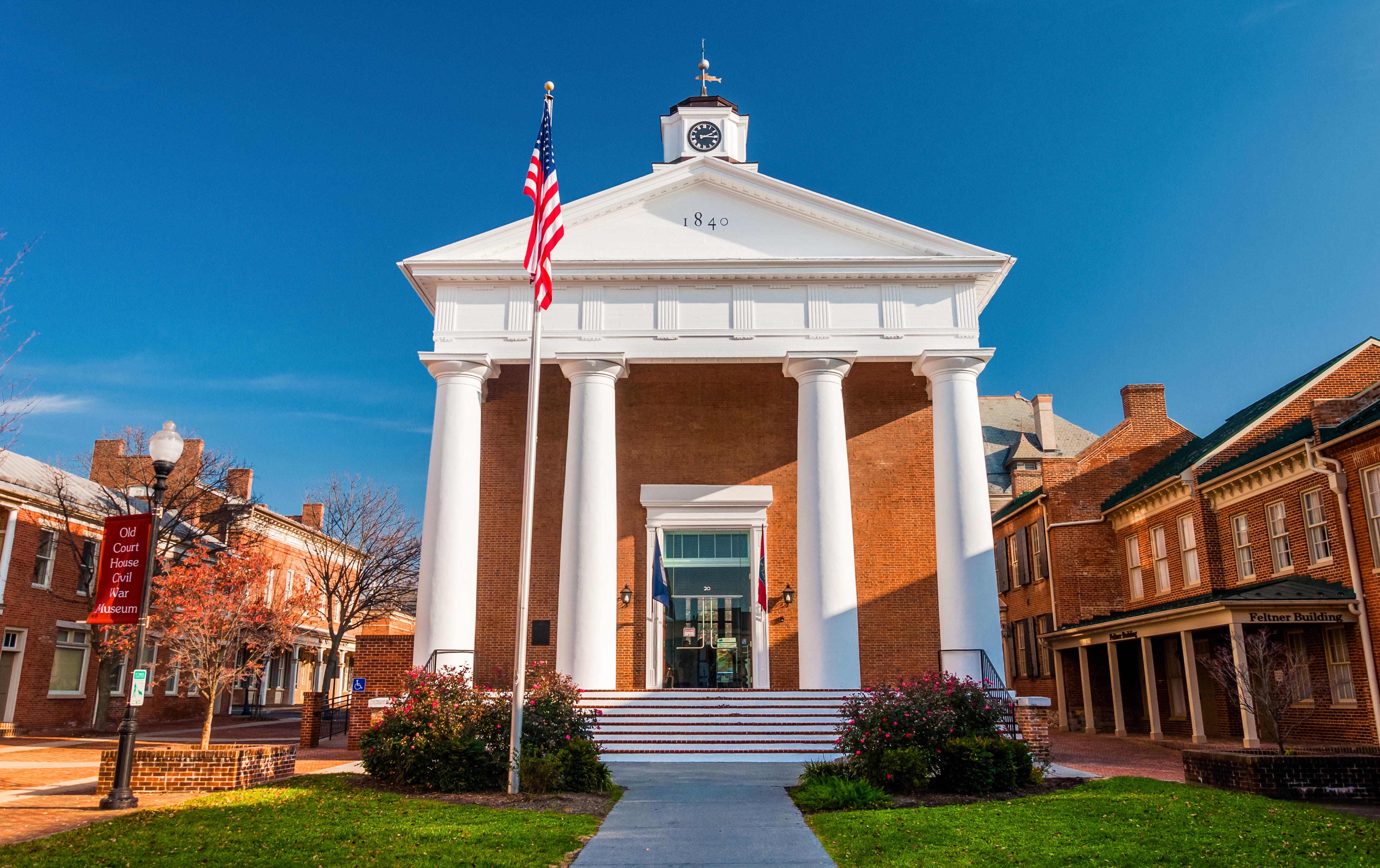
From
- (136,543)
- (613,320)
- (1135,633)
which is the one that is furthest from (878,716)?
(1135,633)

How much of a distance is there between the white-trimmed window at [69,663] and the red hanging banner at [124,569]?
68.4 ft

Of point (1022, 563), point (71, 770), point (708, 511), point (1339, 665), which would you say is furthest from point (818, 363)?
point (71, 770)

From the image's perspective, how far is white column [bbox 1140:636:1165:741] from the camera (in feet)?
81.6

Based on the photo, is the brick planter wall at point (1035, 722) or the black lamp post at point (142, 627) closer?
the black lamp post at point (142, 627)

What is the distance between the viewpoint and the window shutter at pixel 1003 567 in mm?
36906

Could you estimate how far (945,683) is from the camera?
591 inches

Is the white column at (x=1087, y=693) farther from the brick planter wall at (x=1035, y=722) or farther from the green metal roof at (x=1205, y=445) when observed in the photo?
the brick planter wall at (x=1035, y=722)

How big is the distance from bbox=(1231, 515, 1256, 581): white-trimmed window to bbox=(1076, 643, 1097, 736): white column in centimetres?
567

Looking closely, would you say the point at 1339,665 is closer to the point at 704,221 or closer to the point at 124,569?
the point at 704,221

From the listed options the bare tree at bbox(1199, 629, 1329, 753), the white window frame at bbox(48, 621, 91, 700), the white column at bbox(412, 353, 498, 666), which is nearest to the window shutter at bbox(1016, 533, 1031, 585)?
the bare tree at bbox(1199, 629, 1329, 753)

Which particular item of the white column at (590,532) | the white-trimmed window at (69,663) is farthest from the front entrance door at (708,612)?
the white-trimmed window at (69,663)

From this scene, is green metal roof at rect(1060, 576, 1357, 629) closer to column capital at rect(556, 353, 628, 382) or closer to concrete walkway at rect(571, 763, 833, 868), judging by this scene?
concrete walkway at rect(571, 763, 833, 868)

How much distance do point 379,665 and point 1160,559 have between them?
21139 mm

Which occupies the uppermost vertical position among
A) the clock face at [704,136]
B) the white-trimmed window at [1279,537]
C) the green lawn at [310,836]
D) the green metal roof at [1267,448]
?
the clock face at [704,136]
